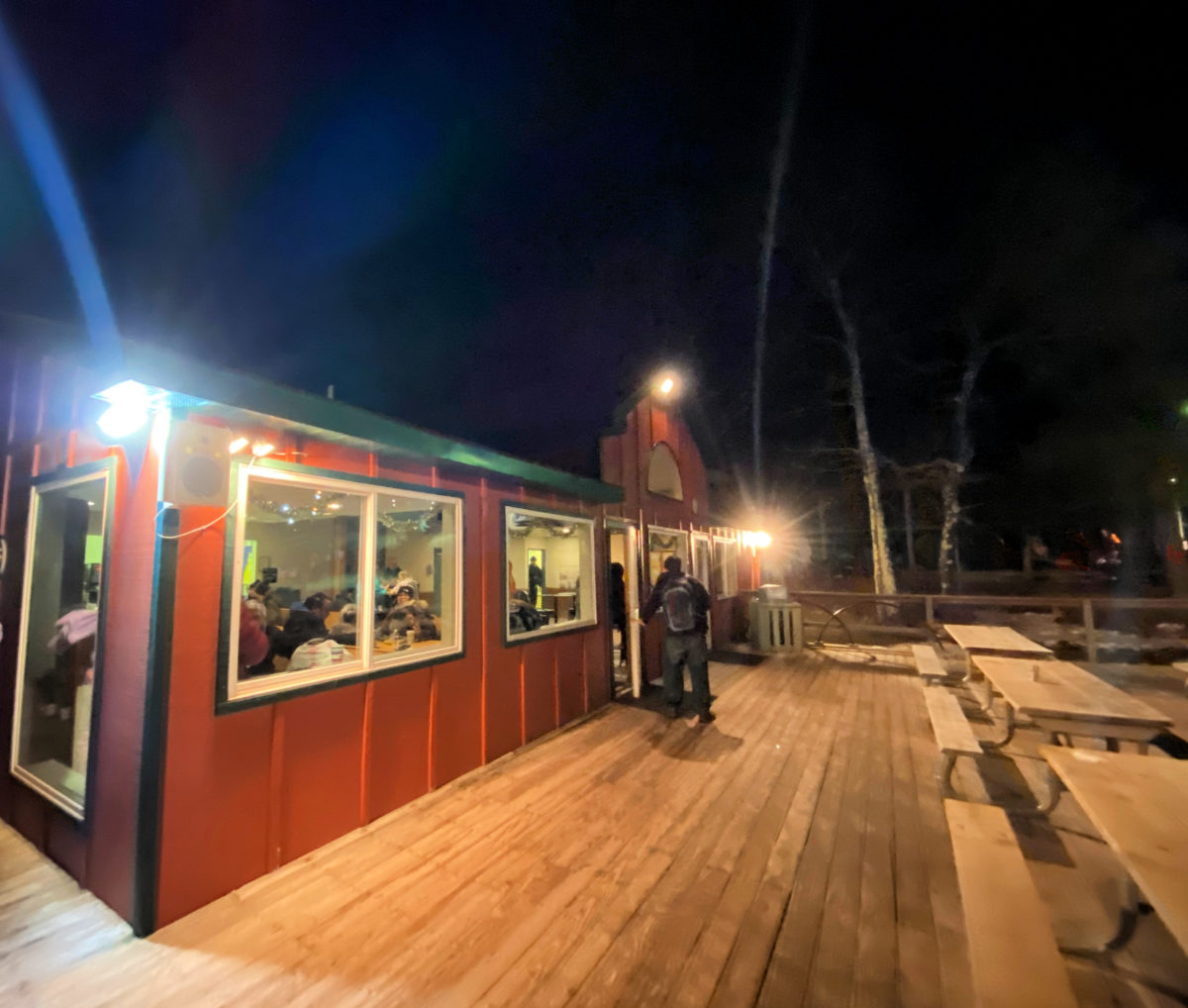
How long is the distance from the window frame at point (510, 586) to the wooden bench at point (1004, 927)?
3.30 metres

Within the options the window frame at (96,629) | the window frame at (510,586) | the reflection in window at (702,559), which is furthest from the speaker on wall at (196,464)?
the reflection in window at (702,559)

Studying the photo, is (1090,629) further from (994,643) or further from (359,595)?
(359,595)

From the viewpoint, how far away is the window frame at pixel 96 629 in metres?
2.54

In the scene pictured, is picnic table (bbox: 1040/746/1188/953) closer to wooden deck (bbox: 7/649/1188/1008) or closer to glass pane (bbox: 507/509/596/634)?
wooden deck (bbox: 7/649/1188/1008)

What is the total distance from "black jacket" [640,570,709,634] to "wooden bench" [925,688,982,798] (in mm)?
1988

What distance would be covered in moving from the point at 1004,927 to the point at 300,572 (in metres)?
6.65

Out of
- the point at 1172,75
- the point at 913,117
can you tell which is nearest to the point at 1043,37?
the point at 1172,75

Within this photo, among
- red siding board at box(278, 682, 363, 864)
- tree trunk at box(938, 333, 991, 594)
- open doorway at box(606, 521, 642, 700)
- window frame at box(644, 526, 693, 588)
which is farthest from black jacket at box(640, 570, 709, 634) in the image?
tree trunk at box(938, 333, 991, 594)

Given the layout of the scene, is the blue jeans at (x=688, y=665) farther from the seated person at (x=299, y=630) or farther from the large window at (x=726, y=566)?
the large window at (x=726, y=566)

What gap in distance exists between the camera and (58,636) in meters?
3.05

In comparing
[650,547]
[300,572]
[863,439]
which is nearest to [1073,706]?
[650,547]

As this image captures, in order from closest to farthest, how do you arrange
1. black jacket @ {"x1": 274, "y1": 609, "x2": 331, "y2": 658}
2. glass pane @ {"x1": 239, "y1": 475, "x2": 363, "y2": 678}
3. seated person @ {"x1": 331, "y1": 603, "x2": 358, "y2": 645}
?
glass pane @ {"x1": 239, "y1": 475, "x2": 363, "y2": 678} → black jacket @ {"x1": 274, "y1": 609, "x2": 331, "y2": 658} → seated person @ {"x1": 331, "y1": 603, "x2": 358, "y2": 645}

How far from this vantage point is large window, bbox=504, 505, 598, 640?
482cm

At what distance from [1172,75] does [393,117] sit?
30.0 ft
